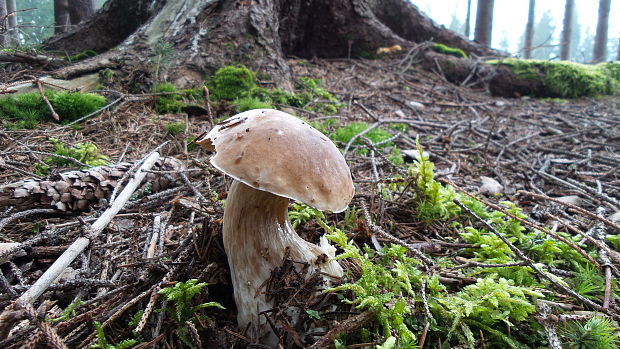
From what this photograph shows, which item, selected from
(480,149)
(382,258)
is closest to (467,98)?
(480,149)

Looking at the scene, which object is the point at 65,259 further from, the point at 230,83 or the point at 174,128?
the point at 230,83

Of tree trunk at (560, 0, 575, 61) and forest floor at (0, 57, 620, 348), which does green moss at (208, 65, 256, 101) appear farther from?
tree trunk at (560, 0, 575, 61)

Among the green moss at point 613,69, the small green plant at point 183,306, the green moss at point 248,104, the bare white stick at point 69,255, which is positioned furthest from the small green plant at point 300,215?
the green moss at point 613,69

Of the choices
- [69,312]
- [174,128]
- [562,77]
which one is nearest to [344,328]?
[69,312]

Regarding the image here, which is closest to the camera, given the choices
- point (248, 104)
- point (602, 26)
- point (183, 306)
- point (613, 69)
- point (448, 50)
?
point (183, 306)

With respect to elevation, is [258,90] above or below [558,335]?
above

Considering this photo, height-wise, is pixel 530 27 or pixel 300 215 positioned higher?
pixel 530 27

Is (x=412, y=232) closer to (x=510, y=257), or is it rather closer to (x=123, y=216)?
(x=510, y=257)
